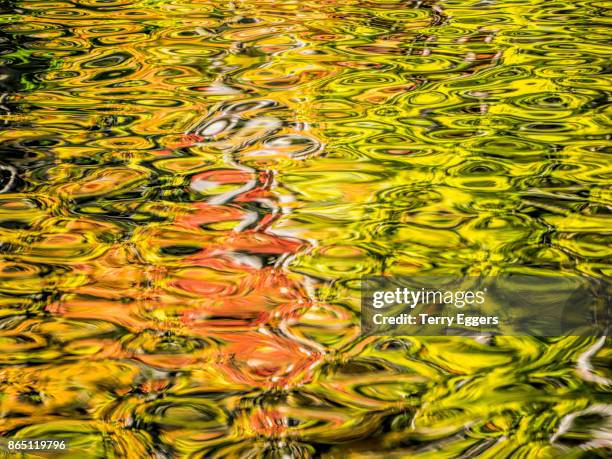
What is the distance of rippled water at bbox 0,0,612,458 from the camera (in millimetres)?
889

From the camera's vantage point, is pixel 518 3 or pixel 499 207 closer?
pixel 499 207

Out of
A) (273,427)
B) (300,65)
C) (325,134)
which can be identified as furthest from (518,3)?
(273,427)

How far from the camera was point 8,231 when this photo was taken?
1272 mm

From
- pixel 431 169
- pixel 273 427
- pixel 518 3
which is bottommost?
pixel 273 427

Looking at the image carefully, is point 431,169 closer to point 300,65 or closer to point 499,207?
point 499,207

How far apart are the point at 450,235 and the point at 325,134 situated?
467 millimetres

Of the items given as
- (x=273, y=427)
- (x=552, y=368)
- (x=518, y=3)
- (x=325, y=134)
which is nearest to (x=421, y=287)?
(x=552, y=368)

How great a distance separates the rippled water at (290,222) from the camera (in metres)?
0.89

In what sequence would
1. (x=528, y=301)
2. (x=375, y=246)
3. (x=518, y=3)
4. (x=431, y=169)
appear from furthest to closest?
(x=518, y=3) < (x=431, y=169) < (x=375, y=246) < (x=528, y=301)

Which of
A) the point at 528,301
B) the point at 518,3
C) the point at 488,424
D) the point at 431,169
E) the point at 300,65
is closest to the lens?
the point at 488,424

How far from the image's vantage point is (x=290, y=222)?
4.26 ft

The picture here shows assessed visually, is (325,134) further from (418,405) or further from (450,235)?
(418,405)

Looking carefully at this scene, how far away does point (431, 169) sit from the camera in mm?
1451

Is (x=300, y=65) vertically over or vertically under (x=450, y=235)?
over
